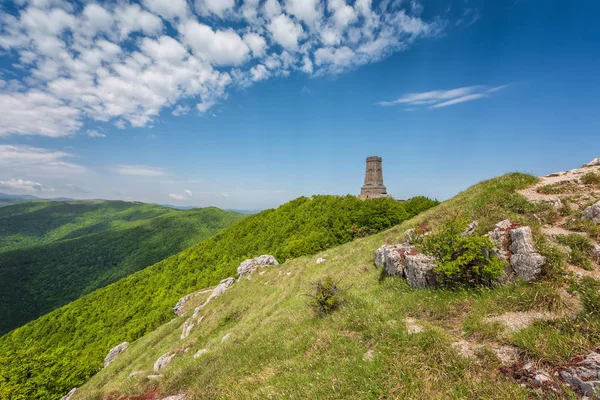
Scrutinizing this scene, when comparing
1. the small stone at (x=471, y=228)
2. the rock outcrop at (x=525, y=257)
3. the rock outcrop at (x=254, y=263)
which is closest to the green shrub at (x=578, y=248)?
the rock outcrop at (x=525, y=257)

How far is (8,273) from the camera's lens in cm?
12788

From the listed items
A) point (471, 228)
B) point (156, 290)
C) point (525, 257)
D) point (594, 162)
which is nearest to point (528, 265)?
point (525, 257)

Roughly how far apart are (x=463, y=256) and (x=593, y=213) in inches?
247

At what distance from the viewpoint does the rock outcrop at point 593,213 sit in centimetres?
948

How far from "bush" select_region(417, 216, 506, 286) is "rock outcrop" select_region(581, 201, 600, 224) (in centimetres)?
448

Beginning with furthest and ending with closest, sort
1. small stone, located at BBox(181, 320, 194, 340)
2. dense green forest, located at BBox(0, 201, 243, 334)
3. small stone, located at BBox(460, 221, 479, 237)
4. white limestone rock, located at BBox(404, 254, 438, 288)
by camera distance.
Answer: dense green forest, located at BBox(0, 201, 243, 334), small stone, located at BBox(181, 320, 194, 340), small stone, located at BBox(460, 221, 479, 237), white limestone rock, located at BBox(404, 254, 438, 288)

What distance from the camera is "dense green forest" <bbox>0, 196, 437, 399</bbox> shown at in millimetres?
31286

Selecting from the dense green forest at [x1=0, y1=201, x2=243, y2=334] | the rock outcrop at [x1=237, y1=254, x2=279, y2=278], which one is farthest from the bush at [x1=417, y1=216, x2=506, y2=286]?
the dense green forest at [x1=0, y1=201, x2=243, y2=334]

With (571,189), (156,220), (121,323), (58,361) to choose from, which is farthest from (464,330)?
(156,220)

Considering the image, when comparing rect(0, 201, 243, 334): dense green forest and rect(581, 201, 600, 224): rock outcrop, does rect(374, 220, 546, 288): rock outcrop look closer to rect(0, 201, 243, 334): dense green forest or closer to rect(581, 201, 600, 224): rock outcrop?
rect(581, 201, 600, 224): rock outcrop

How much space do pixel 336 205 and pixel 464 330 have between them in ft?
172

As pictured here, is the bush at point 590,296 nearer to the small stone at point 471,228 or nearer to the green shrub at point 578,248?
the green shrub at point 578,248

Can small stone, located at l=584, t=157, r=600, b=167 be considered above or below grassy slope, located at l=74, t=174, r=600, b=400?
above

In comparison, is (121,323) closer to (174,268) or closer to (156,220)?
(174,268)
